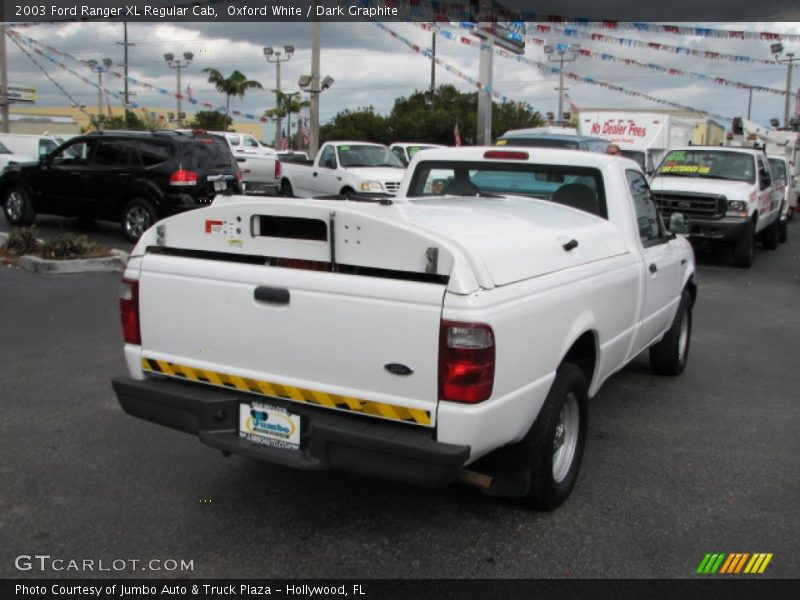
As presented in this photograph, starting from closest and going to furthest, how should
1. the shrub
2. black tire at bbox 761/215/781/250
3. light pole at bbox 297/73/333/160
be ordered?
the shrub, black tire at bbox 761/215/781/250, light pole at bbox 297/73/333/160

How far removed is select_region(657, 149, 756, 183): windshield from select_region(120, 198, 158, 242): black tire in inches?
360

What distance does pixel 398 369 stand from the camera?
3109 millimetres

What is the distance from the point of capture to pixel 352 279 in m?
3.20

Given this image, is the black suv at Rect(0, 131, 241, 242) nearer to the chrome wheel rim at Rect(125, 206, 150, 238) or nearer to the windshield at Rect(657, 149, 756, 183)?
the chrome wheel rim at Rect(125, 206, 150, 238)

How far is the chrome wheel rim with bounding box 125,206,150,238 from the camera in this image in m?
12.6

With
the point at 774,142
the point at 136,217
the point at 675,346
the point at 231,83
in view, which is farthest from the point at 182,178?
the point at 231,83

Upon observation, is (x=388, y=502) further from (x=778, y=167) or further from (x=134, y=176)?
(x=778, y=167)

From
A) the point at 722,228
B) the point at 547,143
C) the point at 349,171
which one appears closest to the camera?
the point at 722,228

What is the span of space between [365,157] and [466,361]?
583 inches

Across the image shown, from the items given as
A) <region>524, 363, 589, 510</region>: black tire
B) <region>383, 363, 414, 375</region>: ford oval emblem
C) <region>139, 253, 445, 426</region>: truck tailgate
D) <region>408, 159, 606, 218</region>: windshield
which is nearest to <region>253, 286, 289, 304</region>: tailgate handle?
<region>139, 253, 445, 426</region>: truck tailgate

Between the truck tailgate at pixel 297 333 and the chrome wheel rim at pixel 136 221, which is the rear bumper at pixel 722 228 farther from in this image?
the truck tailgate at pixel 297 333

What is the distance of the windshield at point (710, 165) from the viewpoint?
14125 mm

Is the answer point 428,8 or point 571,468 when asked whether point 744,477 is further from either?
point 428,8
